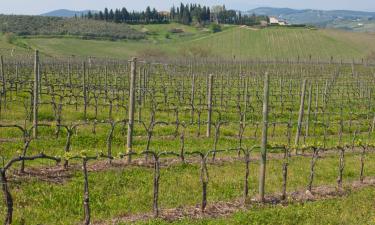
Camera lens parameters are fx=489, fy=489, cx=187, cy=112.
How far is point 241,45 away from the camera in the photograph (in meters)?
113

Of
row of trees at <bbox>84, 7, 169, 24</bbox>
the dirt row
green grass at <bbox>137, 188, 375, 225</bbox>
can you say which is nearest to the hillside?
row of trees at <bbox>84, 7, 169, 24</bbox>

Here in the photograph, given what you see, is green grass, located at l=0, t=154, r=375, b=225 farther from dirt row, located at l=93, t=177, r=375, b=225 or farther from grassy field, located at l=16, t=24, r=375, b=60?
grassy field, located at l=16, t=24, r=375, b=60

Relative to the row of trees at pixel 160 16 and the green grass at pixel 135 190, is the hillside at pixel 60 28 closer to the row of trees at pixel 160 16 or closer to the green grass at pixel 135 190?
the row of trees at pixel 160 16

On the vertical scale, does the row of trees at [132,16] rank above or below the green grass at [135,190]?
above

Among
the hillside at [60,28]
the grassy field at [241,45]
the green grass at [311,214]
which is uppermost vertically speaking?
the hillside at [60,28]

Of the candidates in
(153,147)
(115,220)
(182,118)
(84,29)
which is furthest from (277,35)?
(115,220)

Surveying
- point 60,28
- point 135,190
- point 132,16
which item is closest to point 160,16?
point 132,16

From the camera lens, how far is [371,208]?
463 inches

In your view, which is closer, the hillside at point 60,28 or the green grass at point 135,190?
the green grass at point 135,190

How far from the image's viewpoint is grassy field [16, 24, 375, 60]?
101 meters

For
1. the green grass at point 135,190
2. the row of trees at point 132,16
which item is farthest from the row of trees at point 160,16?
the green grass at point 135,190

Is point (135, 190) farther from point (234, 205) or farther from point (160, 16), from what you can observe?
point (160, 16)

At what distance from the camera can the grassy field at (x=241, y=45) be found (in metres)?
101

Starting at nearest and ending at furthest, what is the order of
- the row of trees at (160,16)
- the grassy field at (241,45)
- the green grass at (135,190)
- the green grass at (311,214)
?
the green grass at (311,214) < the green grass at (135,190) < the grassy field at (241,45) < the row of trees at (160,16)
